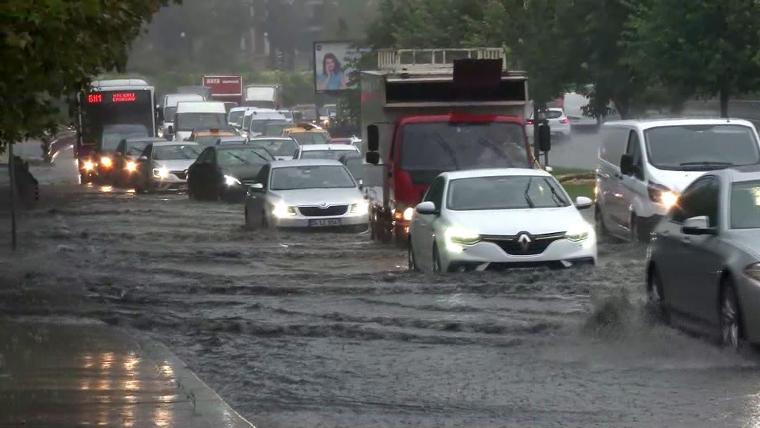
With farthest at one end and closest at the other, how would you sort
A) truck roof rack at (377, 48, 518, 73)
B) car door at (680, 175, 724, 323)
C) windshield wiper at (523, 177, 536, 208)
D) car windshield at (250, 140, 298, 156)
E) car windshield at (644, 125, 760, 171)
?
car windshield at (250, 140, 298, 156) → truck roof rack at (377, 48, 518, 73) → car windshield at (644, 125, 760, 171) → windshield wiper at (523, 177, 536, 208) → car door at (680, 175, 724, 323)

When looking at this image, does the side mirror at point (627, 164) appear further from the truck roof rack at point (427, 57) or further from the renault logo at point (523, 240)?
the renault logo at point (523, 240)

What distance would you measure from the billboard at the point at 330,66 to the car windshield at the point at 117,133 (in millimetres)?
18036

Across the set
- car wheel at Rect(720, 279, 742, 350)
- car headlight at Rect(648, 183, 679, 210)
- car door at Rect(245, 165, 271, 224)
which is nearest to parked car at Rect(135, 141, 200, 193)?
car door at Rect(245, 165, 271, 224)

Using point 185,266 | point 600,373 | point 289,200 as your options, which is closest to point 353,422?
point 600,373

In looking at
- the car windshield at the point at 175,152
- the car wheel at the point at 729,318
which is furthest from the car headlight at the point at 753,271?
the car windshield at the point at 175,152

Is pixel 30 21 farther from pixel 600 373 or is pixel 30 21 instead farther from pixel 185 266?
pixel 185 266

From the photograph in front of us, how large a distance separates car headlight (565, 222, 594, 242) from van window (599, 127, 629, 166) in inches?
208

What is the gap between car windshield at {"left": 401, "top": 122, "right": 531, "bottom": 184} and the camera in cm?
2250

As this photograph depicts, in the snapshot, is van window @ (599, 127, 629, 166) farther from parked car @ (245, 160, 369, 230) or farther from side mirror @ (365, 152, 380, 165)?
parked car @ (245, 160, 369, 230)

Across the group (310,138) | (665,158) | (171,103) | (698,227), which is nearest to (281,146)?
(310,138)

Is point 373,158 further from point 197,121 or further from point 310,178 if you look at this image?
point 197,121

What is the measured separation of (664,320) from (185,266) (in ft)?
30.9

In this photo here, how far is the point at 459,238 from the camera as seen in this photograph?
1711 cm

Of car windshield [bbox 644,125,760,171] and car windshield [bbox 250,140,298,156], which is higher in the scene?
car windshield [bbox 644,125,760,171]
